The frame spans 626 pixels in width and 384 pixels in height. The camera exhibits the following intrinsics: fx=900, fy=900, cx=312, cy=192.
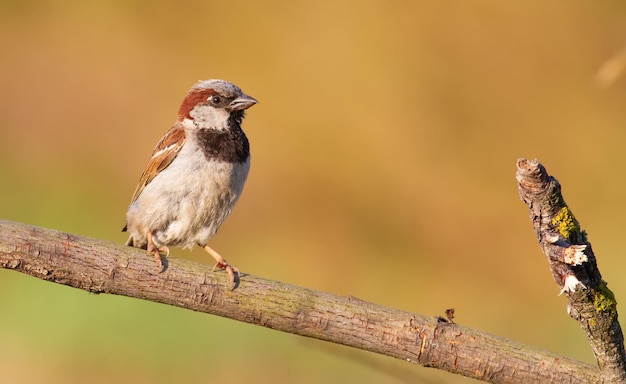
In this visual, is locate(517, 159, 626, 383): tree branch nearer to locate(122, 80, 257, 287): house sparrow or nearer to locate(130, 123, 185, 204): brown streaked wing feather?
locate(122, 80, 257, 287): house sparrow

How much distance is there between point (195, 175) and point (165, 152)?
157 mm

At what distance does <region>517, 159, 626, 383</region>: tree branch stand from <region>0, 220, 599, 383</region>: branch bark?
0.12 metres

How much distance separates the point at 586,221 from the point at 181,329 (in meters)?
1.83

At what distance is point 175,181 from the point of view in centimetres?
267

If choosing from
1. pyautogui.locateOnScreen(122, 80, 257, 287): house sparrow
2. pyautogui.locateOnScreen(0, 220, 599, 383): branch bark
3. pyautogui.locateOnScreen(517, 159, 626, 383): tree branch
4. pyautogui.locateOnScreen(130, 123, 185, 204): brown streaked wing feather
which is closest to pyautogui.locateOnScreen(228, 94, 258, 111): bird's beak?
pyautogui.locateOnScreen(122, 80, 257, 287): house sparrow

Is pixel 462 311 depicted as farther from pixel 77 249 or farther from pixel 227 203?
pixel 77 249

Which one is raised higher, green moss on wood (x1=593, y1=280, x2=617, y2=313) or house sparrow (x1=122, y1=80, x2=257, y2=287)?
house sparrow (x1=122, y1=80, x2=257, y2=287)

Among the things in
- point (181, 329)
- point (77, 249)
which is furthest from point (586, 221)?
point (77, 249)

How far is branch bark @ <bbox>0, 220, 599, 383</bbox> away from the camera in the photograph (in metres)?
1.81

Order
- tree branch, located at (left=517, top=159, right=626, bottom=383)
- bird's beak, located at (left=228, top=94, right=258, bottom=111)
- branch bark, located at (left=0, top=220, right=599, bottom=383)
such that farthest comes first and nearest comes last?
bird's beak, located at (left=228, top=94, right=258, bottom=111), branch bark, located at (left=0, top=220, right=599, bottom=383), tree branch, located at (left=517, top=159, right=626, bottom=383)

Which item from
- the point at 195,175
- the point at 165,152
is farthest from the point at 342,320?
the point at 165,152

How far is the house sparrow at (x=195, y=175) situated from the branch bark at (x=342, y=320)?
0.77 meters

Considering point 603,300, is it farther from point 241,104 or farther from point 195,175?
point 241,104

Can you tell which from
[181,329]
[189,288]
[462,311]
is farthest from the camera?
[462,311]
